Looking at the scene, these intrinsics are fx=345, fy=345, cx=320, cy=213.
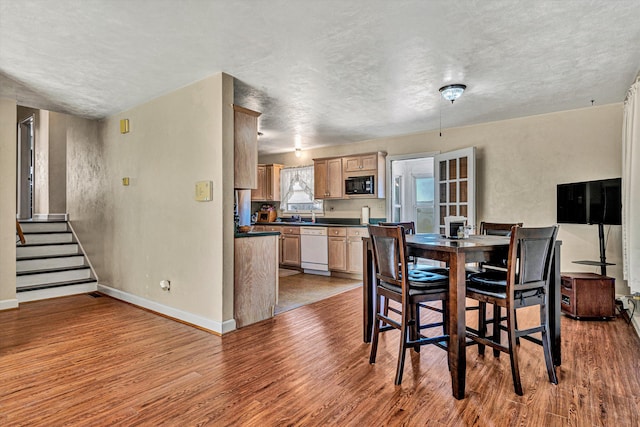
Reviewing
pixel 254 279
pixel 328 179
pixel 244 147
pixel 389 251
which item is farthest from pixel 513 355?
pixel 328 179

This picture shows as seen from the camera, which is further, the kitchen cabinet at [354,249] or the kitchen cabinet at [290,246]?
the kitchen cabinet at [290,246]

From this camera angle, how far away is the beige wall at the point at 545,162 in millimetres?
4000

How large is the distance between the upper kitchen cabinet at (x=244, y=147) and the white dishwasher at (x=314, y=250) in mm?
2717

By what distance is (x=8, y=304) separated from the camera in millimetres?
3891

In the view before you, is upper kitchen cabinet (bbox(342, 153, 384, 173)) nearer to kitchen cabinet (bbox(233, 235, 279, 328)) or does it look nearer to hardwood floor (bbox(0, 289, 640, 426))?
kitchen cabinet (bbox(233, 235, 279, 328))

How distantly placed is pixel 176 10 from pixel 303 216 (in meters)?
5.11

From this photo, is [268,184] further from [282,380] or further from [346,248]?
[282,380]

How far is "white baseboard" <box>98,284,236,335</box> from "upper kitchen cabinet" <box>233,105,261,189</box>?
129 centimetres

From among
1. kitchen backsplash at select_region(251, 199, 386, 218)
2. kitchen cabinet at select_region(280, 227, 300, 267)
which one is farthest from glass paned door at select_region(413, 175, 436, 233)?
kitchen cabinet at select_region(280, 227, 300, 267)

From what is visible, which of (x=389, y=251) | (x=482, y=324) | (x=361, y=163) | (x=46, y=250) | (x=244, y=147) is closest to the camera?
(x=389, y=251)

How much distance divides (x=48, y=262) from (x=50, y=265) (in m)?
0.05

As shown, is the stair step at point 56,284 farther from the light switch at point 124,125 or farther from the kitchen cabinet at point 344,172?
the kitchen cabinet at point 344,172

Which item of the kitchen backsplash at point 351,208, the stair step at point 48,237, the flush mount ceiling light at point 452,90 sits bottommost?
the stair step at point 48,237

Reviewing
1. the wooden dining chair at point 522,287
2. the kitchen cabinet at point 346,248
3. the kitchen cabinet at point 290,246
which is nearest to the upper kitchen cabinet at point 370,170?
the kitchen cabinet at point 346,248
